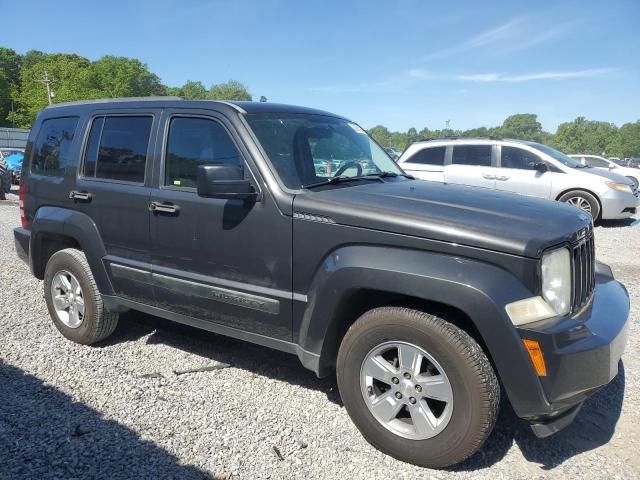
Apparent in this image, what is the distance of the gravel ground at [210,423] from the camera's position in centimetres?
277

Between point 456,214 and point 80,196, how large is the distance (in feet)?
9.95

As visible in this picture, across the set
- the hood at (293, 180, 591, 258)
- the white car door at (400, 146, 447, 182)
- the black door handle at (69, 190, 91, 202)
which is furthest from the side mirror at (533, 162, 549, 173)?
the black door handle at (69, 190, 91, 202)

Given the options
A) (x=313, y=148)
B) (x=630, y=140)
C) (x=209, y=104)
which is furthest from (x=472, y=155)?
(x=630, y=140)

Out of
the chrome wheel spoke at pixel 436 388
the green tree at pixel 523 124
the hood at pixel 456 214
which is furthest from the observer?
the green tree at pixel 523 124

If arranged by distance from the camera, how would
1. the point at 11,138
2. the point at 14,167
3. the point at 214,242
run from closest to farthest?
the point at 214,242
the point at 14,167
the point at 11,138

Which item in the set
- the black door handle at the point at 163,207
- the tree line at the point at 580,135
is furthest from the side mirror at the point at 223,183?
the tree line at the point at 580,135

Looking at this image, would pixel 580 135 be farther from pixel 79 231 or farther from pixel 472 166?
pixel 79 231

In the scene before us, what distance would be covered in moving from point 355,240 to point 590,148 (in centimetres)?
11292

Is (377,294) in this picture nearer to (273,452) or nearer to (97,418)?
(273,452)

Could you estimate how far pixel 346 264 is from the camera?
9.18ft

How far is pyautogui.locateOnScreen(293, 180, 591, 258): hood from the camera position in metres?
2.51

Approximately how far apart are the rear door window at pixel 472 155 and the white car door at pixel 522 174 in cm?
28

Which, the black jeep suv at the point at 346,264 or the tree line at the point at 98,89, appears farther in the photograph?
the tree line at the point at 98,89

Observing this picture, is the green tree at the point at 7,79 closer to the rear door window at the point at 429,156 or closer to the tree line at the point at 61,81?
the tree line at the point at 61,81
